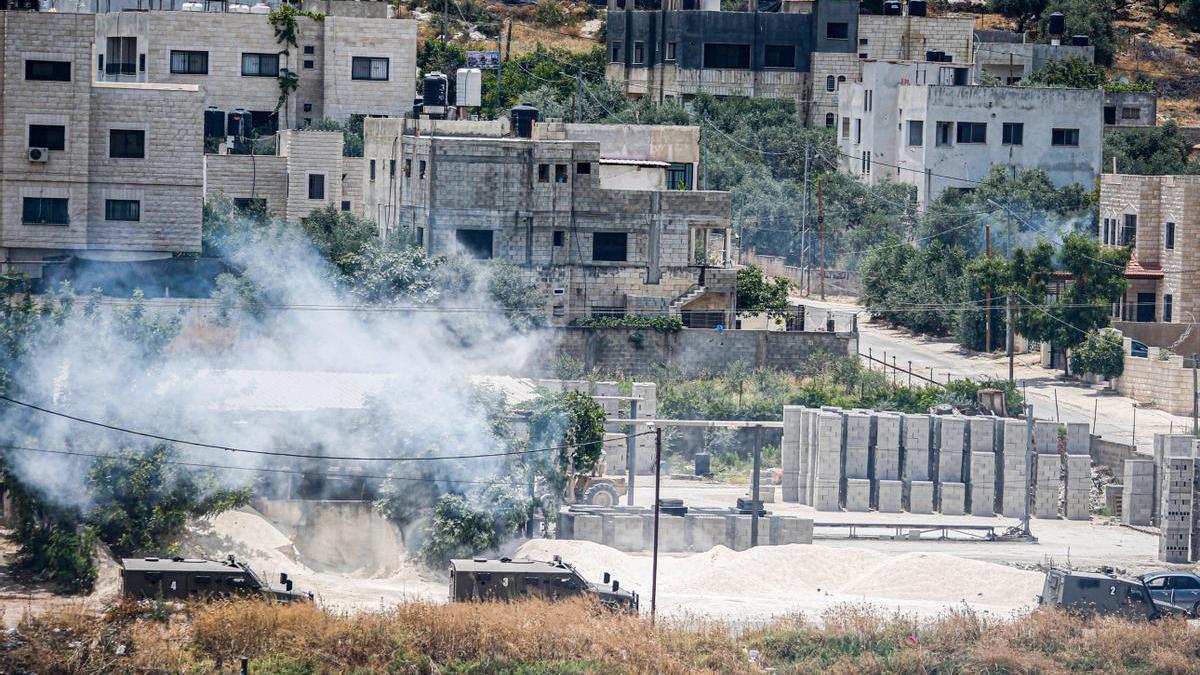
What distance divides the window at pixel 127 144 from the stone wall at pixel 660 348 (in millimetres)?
11922

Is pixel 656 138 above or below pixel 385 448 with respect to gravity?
above

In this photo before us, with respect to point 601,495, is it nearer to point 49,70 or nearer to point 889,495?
point 889,495

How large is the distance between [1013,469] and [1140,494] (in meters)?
2.90

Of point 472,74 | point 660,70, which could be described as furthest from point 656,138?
point 660,70

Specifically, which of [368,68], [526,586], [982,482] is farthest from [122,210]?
[526,586]

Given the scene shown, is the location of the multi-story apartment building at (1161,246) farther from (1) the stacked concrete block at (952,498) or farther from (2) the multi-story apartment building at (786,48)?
(2) the multi-story apartment building at (786,48)

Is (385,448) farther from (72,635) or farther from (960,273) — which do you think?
(960,273)

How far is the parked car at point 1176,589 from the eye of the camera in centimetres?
4462

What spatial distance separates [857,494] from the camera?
177ft

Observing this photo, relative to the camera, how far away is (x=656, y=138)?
7081 centimetres

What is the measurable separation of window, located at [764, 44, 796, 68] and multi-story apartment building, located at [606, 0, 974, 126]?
1.5 inches

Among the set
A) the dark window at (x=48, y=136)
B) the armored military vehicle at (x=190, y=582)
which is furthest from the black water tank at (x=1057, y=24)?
the armored military vehicle at (x=190, y=582)

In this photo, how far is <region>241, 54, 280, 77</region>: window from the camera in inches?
3135

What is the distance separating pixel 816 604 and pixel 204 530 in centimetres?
1191
